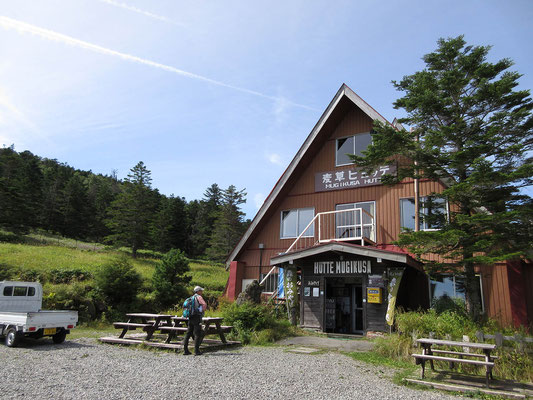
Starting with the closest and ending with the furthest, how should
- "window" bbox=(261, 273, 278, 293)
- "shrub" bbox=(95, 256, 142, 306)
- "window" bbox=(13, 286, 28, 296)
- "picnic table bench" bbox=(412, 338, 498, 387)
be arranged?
1. "picnic table bench" bbox=(412, 338, 498, 387)
2. "window" bbox=(13, 286, 28, 296)
3. "shrub" bbox=(95, 256, 142, 306)
4. "window" bbox=(261, 273, 278, 293)

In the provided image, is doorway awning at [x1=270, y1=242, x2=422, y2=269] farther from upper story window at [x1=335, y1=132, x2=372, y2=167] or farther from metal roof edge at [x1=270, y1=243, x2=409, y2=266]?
upper story window at [x1=335, y1=132, x2=372, y2=167]

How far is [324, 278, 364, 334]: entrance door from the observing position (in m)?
15.4

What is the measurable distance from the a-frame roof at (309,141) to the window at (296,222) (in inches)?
40.7

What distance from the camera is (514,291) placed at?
1289cm

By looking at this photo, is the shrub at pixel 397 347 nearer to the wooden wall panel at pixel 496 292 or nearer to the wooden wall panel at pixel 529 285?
the wooden wall panel at pixel 496 292

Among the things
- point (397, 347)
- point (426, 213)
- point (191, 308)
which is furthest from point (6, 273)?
point (426, 213)

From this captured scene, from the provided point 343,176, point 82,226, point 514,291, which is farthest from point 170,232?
point 514,291

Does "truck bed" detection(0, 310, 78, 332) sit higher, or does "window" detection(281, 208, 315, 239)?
"window" detection(281, 208, 315, 239)

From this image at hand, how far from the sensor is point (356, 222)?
54.0 ft

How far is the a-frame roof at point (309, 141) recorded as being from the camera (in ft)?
54.6

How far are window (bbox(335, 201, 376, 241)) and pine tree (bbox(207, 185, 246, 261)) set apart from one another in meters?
33.8

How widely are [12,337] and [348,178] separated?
1344 centimetres

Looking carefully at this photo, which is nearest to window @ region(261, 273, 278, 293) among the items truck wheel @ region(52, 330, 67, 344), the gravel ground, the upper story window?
the upper story window

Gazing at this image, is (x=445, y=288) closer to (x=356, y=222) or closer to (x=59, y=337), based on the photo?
(x=356, y=222)
